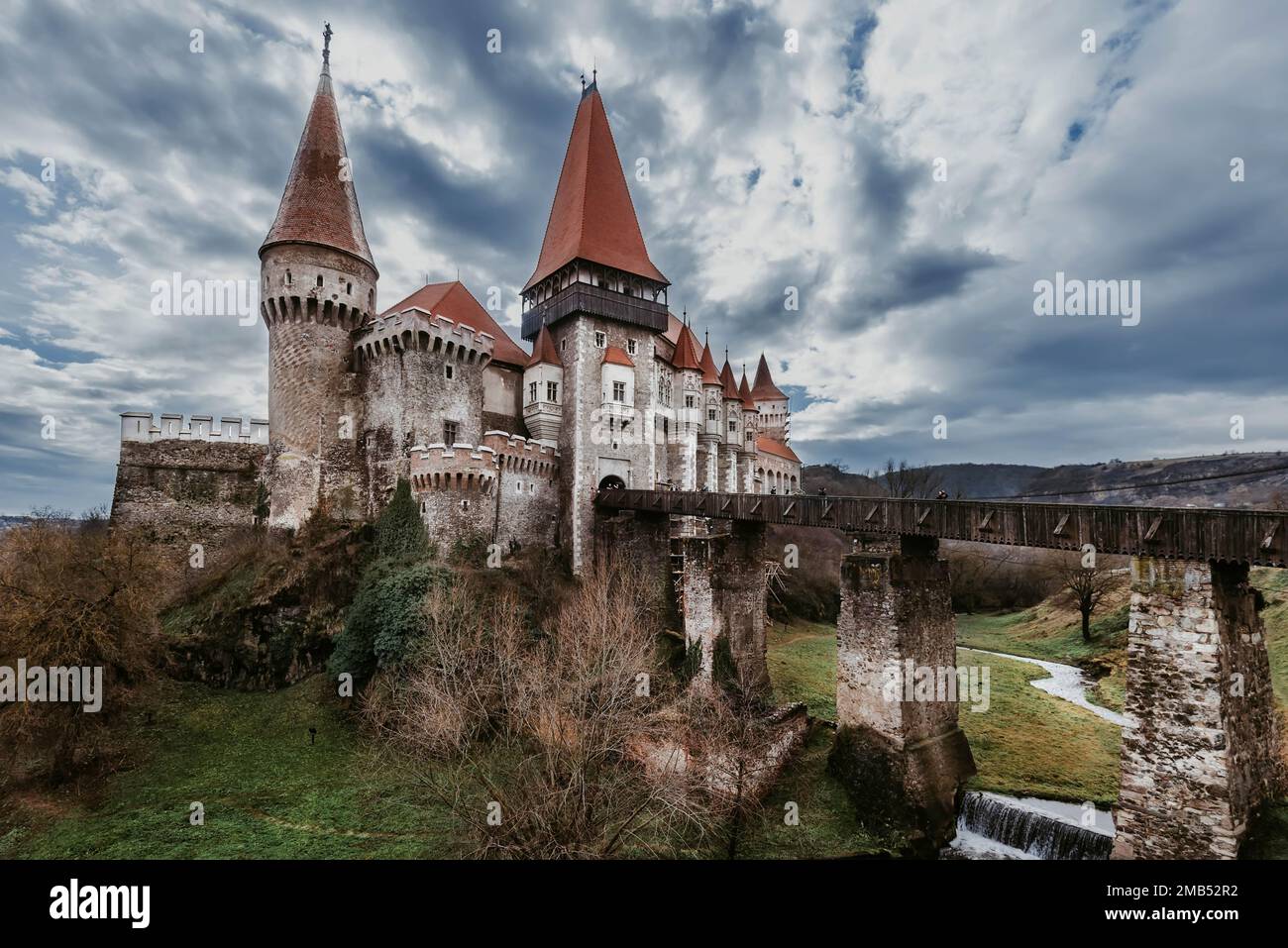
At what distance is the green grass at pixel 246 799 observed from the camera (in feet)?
40.7

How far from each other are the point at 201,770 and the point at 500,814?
11.1 meters

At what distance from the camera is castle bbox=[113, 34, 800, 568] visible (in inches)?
947

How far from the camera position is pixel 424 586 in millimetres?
19266

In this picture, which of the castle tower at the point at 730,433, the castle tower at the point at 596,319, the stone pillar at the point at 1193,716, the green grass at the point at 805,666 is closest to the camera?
the stone pillar at the point at 1193,716

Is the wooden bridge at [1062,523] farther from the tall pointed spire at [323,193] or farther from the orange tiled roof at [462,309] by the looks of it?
the tall pointed spire at [323,193]

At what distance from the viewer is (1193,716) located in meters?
9.38

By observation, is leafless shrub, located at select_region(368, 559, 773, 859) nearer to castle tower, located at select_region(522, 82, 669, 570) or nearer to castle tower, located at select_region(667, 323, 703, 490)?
castle tower, located at select_region(522, 82, 669, 570)

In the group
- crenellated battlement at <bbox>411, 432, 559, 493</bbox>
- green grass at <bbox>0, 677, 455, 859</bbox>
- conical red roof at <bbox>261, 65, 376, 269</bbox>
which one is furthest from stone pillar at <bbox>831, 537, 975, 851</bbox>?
conical red roof at <bbox>261, 65, 376, 269</bbox>

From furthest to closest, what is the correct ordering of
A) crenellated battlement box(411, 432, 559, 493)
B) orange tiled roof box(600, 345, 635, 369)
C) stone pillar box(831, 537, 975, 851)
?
orange tiled roof box(600, 345, 635, 369) → crenellated battlement box(411, 432, 559, 493) → stone pillar box(831, 537, 975, 851)

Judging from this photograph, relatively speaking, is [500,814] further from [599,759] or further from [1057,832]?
[1057,832]

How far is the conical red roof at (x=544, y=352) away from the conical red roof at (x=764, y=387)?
31.5 metres

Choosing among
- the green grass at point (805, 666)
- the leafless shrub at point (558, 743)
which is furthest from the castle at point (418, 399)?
the green grass at point (805, 666)

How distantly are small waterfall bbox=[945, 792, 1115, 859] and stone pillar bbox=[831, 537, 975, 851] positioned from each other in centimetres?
45

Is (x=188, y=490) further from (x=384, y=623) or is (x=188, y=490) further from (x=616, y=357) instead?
(x=616, y=357)
